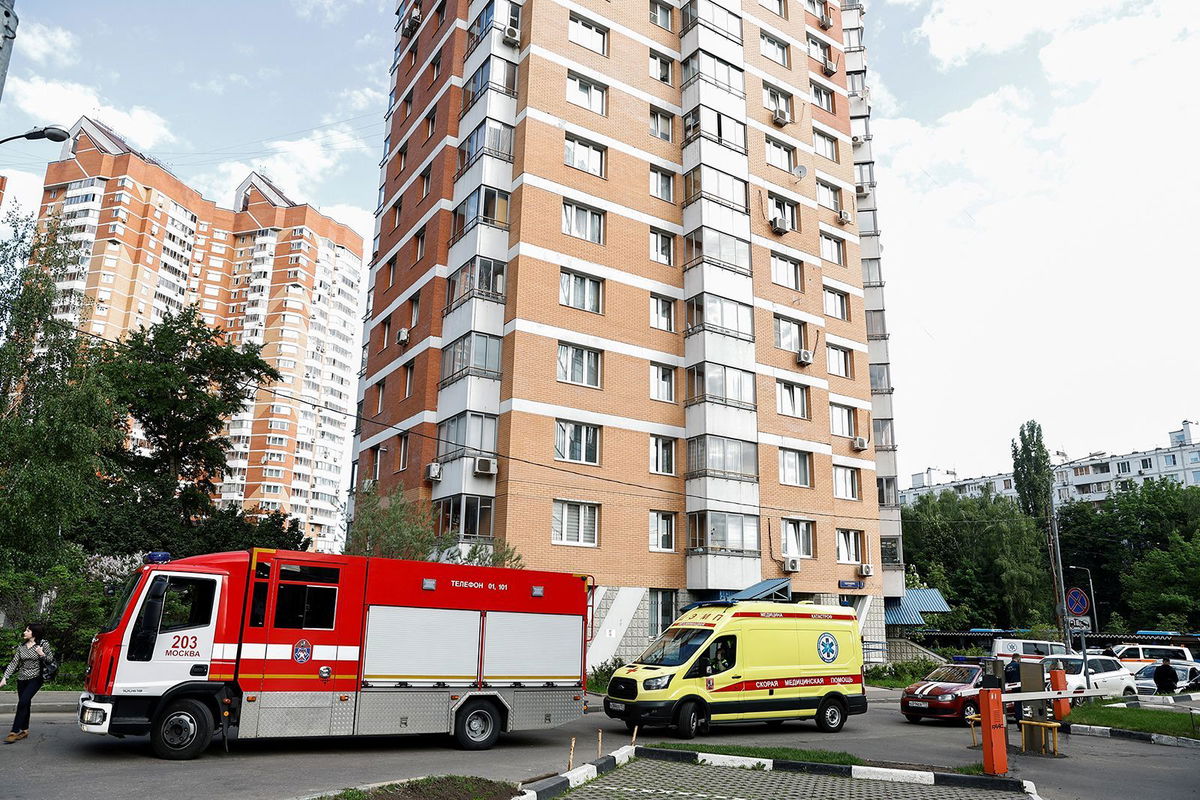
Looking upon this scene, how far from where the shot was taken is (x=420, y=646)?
13.8 metres

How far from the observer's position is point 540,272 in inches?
1105

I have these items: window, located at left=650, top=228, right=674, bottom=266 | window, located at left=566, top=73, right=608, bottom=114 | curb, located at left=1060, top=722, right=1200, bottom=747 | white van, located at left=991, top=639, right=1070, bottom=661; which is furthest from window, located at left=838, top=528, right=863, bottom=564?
window, located at left=566, top=73, right=608, bottom=114

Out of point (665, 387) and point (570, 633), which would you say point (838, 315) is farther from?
point (570, 633)

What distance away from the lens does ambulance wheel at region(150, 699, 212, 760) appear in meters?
11.6

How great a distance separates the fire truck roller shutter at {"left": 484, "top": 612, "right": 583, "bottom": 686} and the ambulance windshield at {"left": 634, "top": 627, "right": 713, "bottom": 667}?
7.39 feet

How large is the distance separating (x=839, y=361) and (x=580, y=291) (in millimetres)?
14292

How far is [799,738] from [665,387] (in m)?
15.8

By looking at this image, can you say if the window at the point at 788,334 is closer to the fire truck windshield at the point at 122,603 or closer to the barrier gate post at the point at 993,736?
the barrier gate post at the point at 993,736

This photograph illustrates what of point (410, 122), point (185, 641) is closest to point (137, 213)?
point (410, 122)

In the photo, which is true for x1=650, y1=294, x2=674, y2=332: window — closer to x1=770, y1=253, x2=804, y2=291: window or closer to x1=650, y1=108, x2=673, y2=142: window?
x1=770, y1=253, x2=804, y2=291: window

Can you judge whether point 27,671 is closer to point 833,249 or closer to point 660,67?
point 660,67

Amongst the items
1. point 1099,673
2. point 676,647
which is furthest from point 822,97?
point 676,647

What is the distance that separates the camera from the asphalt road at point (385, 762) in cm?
960

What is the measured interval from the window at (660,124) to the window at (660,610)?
1802 cm
